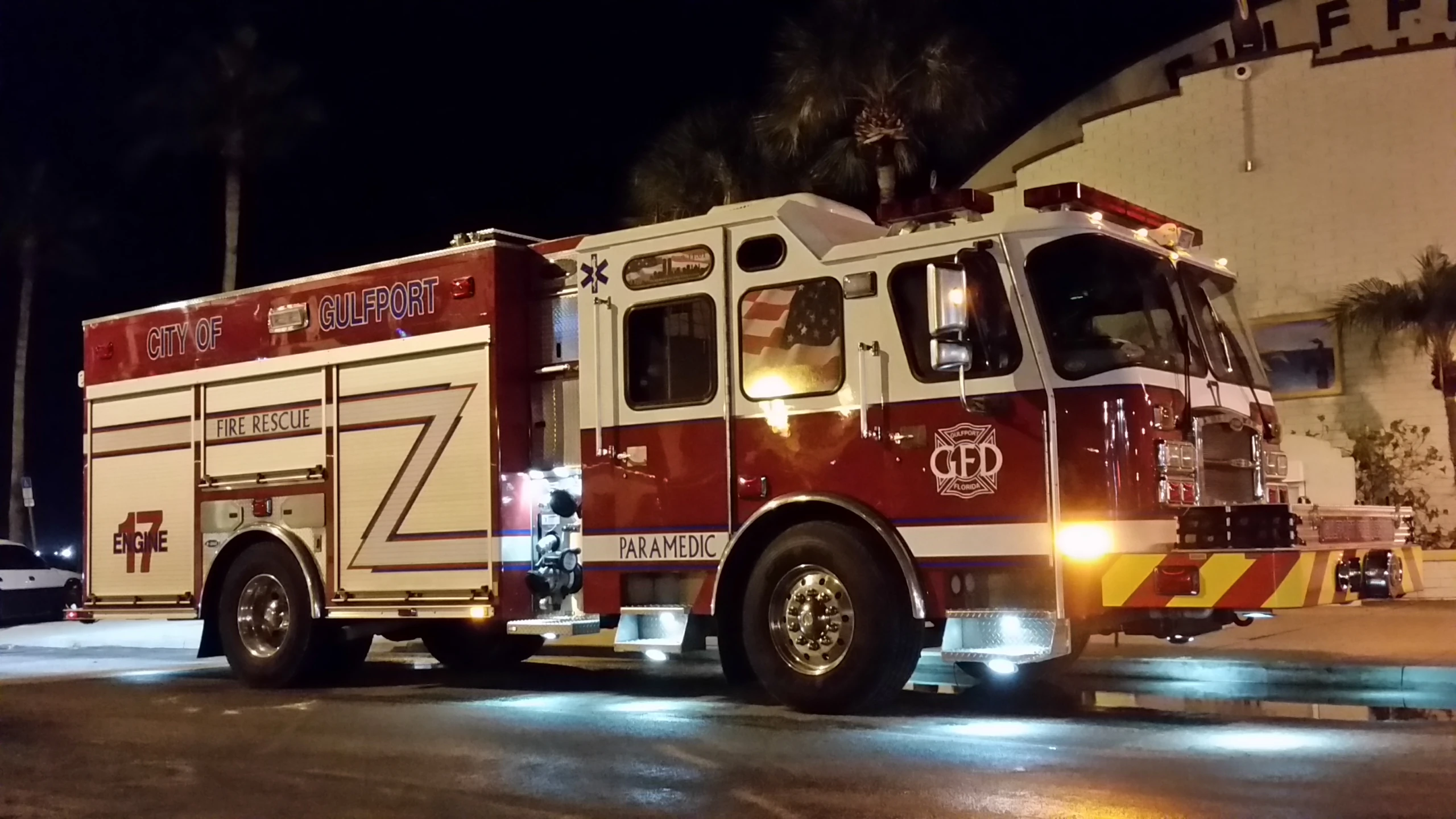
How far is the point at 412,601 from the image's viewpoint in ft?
34.1

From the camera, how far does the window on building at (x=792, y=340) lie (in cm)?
848

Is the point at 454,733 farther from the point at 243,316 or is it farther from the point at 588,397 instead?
the point at 243,316

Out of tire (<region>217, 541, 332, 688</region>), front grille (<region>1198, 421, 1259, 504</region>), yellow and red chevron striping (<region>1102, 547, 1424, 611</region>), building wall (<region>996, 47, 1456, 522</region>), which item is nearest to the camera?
yellow and red chevron striping (<region>1102, 547, 1424, 611</region>)

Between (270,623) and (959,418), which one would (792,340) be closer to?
(959,418)

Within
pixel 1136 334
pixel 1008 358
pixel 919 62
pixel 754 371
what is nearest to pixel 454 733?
A: pixel 754 371

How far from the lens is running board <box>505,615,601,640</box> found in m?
9.60

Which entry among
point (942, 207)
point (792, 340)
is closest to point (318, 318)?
point (792, 340)

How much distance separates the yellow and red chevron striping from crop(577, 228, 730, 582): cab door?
2486 mm

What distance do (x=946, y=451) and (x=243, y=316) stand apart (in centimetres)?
638

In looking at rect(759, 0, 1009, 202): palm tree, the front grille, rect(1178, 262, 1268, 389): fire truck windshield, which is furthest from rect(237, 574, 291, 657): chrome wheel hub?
rect(759, 0, 1009, 202): palm tree

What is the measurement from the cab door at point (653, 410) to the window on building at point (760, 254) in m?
0.17

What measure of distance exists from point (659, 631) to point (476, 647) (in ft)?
12.0

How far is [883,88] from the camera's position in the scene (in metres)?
20.9

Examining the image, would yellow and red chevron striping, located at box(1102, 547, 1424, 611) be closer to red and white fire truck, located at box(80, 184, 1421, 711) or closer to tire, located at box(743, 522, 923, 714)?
red and white fire truck, located at box(80, 184, 1421, 711)
